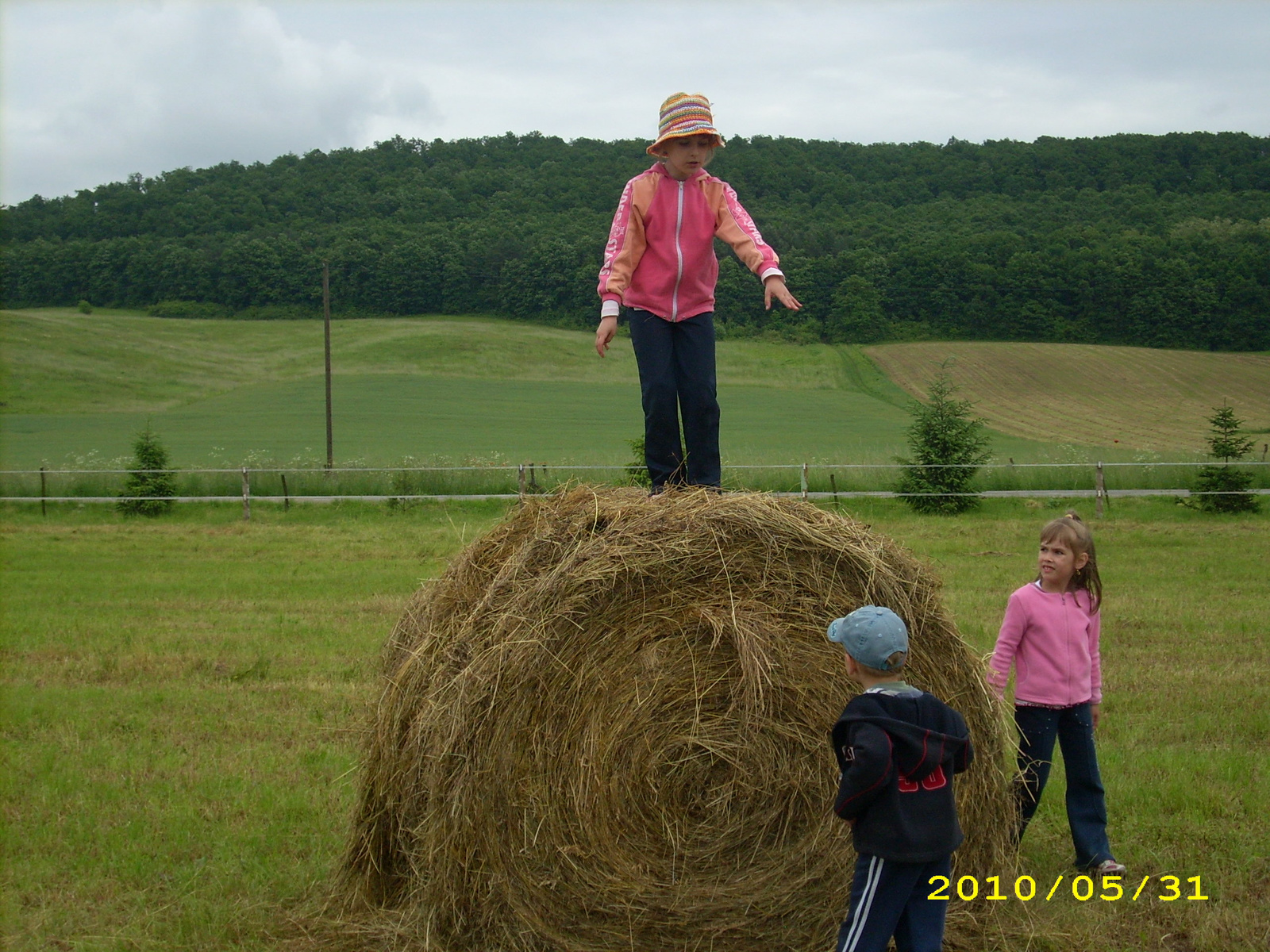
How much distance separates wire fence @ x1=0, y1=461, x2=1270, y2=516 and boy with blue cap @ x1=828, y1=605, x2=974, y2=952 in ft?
59.8

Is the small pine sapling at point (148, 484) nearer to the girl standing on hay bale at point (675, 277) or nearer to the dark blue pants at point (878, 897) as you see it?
the girl standing on hay bale at point (675, 277)

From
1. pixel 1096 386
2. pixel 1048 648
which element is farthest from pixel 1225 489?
pixel 1096 386

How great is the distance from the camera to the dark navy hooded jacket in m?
3.07

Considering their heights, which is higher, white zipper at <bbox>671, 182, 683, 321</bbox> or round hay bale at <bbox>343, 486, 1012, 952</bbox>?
white zipper at <bbox>671, 182, 683, 321</bbox>

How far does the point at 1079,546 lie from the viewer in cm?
452

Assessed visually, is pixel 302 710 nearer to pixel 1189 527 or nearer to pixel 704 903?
pixel 704 903

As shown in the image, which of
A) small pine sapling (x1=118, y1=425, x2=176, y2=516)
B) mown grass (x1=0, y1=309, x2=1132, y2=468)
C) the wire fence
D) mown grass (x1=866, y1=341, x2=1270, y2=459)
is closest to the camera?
the wire fence

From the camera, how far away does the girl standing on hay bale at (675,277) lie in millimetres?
4887

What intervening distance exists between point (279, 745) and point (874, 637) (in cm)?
436

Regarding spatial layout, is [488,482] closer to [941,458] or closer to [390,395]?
[941,458]

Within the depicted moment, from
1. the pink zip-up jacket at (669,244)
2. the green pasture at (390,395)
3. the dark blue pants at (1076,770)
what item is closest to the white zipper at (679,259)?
the pink zip-up jacket at (669,244)

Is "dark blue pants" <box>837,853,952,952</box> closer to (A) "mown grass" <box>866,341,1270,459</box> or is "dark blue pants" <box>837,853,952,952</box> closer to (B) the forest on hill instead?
(A) "mown grass" <box>866,341,1270,459</box>

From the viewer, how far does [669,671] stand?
12.9 feet

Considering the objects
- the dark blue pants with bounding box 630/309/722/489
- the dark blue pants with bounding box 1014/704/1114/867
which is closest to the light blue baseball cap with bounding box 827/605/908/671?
the dark blue pants with bounding box 1014/704/1114/867
